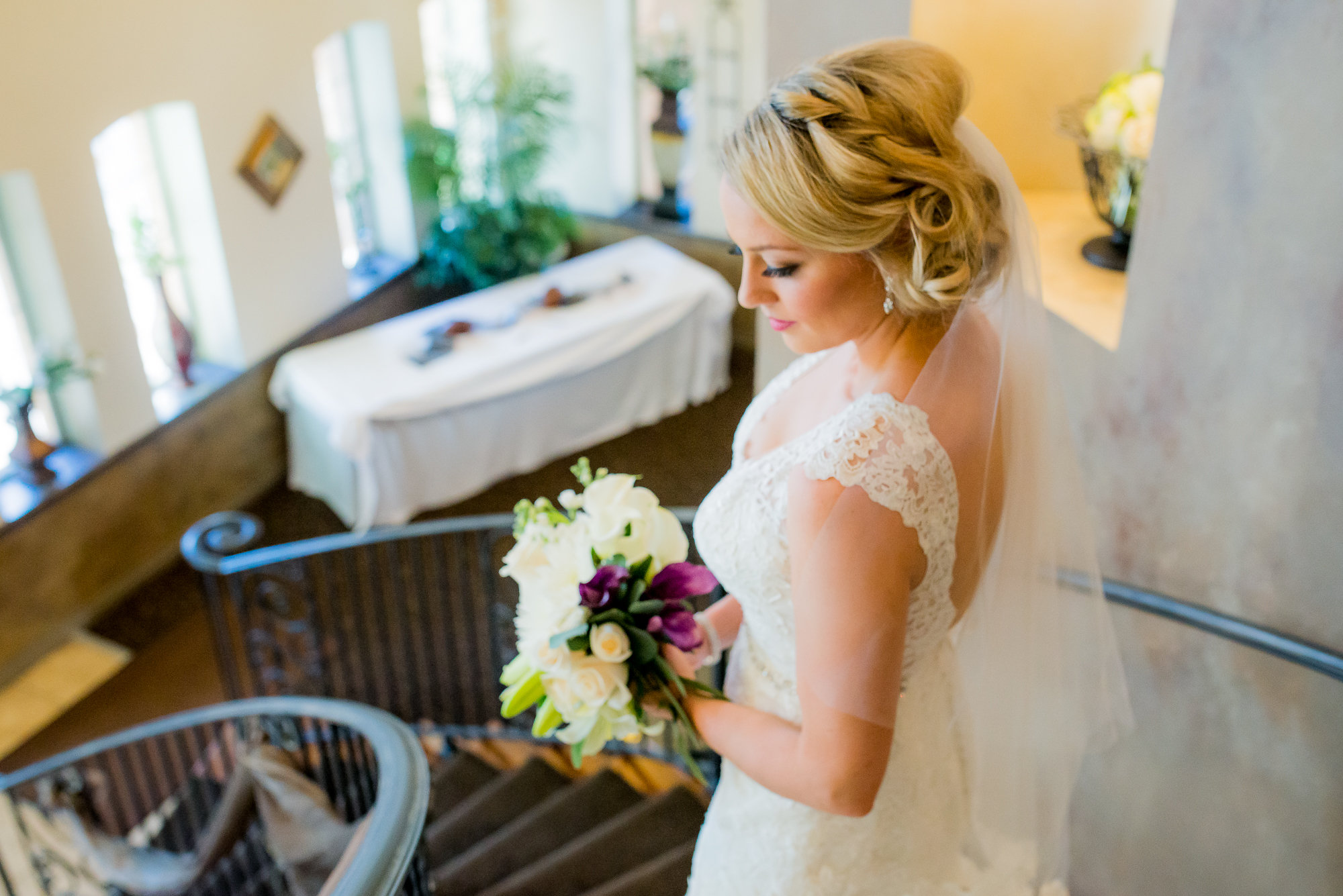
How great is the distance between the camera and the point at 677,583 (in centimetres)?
184

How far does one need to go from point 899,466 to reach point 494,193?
761cm

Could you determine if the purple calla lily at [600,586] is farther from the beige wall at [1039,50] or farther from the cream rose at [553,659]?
the beige wall at [1039,50]

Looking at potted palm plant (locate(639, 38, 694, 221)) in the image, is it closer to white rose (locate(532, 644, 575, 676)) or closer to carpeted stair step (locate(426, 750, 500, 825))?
carpeted stair step (locate(426, 750, 500, 825))

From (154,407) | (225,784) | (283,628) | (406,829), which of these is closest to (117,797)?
(225,784)

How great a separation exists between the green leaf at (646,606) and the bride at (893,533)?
0.11 m

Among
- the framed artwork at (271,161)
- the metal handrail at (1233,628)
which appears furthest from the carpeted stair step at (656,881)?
the framed artwork at (271,161)

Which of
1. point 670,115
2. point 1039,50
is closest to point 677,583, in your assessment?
point 1039,50

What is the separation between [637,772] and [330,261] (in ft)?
16.1

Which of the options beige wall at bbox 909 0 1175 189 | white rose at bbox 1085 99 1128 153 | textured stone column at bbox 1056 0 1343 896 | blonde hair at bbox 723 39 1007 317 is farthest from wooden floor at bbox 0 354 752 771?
blonde hair at bbox 723 39 1007 317

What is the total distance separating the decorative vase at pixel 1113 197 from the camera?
10.4 feet

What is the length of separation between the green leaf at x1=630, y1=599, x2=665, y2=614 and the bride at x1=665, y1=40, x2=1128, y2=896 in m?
0.11

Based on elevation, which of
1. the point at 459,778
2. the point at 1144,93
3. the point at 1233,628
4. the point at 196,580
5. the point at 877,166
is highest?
the point at 877,166

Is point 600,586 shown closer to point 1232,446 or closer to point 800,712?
point 800,712

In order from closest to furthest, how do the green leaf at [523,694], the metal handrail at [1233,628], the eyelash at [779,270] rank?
the eyelash at [779,270] → the green leaf at [523,694] → the metal handrail at [1233,628]
